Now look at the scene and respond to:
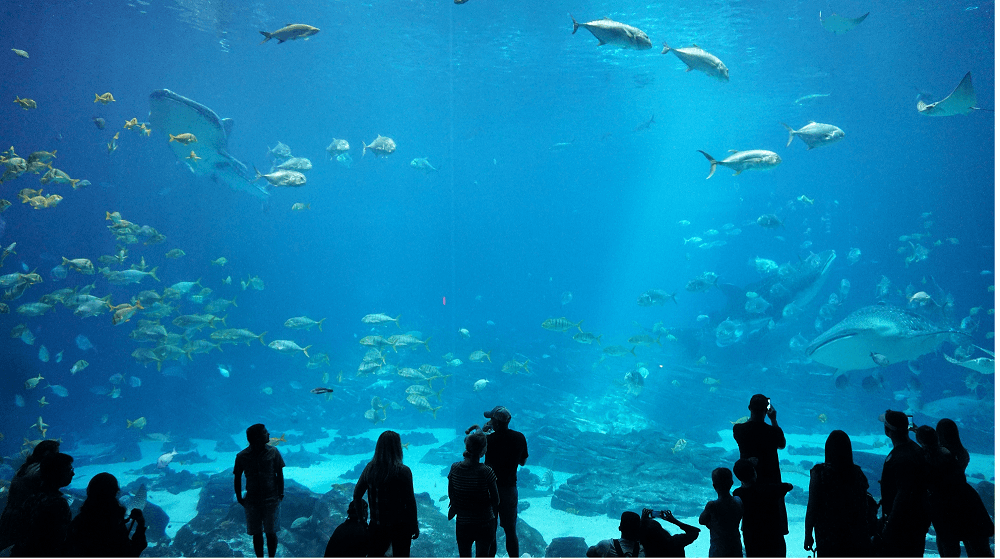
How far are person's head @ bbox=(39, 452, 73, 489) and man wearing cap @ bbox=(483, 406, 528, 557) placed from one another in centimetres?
287

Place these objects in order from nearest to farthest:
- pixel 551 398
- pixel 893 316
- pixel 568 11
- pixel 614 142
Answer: pixel 893 316
pixel 568 11
pixel 551 398
pixel 614 142

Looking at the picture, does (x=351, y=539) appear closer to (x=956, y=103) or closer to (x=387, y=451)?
(x=387, y=451)

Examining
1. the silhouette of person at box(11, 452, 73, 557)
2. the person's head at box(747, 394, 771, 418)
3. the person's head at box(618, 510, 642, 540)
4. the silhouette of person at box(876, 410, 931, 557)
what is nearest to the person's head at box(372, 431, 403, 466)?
the person's head at box(618, 510, 642, 540)

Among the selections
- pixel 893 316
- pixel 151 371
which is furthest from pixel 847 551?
pixel 151 371

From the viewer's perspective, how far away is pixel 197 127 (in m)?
14.3

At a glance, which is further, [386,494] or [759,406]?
[759,406]

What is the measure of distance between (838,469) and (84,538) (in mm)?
4863

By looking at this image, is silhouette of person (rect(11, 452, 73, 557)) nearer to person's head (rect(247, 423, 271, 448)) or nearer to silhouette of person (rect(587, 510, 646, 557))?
person's head (rect(247, 423, 271, 448))

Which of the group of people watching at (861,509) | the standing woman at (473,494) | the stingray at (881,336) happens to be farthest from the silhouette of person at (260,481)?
the stingray at (881,336)

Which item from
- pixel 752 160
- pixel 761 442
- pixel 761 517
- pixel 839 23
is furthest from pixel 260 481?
pixel 839 23

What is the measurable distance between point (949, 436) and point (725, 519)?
5.92 ft

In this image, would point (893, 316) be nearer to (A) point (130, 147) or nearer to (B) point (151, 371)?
(B) point (151, 371)

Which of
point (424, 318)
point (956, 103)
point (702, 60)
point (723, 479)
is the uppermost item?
point (424, 318)

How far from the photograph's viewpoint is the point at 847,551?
2.95m
